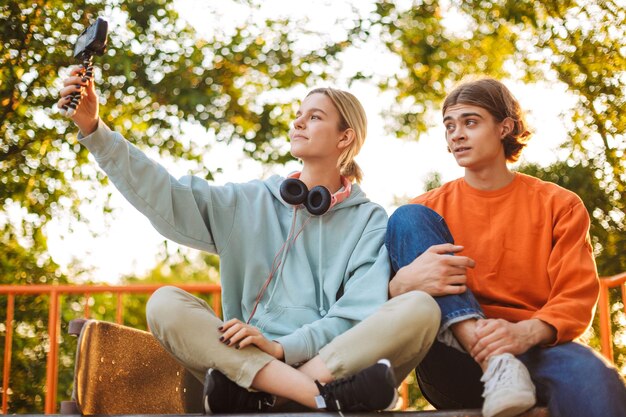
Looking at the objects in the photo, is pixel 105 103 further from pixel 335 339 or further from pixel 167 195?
pixel 335 339

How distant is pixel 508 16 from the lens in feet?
15.7

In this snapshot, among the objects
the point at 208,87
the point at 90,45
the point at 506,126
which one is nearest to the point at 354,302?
the point at 506,126

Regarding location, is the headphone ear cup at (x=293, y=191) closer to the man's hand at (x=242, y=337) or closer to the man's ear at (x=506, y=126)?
the man's hand at (x=242, y=337)

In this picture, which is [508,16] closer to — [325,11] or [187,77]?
[325,11]

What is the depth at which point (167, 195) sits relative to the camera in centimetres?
229

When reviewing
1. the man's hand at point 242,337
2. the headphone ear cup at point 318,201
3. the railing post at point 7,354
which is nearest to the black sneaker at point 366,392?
the man's hand at point 242,337

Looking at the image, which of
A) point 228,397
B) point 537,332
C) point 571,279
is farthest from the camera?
point 571,279

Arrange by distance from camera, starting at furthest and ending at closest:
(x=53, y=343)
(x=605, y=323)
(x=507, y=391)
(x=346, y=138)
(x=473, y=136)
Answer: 1. (x=53, y=343)
2. (x=605, y=323)
3. (x=346, y=138)
4. (x=473, y=136)
5. (x=507, y=391)

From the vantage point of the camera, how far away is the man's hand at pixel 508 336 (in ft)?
6.66

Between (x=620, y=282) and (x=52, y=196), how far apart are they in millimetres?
3211

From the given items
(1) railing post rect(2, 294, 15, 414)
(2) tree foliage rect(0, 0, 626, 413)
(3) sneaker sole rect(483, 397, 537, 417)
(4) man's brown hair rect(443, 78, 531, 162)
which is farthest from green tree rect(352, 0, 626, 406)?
(1) railing post rect(2, 294, 15, 414)

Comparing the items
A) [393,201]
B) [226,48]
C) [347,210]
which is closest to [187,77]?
[226,48]

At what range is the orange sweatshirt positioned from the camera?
7.22 feet

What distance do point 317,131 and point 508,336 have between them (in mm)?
981
